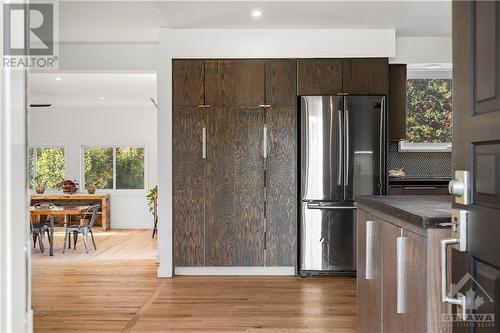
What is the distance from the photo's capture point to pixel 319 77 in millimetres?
5547

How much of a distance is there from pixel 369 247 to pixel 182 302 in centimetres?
231

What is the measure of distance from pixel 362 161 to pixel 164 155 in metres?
2.10

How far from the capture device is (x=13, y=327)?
0.88 m

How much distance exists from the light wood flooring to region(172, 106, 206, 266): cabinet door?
26 centimetres

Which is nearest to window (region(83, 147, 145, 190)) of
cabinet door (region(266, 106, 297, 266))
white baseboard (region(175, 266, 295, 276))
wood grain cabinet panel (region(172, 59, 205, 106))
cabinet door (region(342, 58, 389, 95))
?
white baseboard (region(175, 266, 295, 276))

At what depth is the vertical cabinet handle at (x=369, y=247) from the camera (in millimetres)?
2707

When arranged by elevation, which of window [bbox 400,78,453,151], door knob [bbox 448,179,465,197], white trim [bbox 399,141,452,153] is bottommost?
door knob [bbox 448,179,465,197]

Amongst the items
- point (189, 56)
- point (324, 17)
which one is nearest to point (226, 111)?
point (189, 56)

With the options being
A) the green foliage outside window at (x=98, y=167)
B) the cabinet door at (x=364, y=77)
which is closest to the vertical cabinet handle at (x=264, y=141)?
the cabinet door at (x=364, y=77)

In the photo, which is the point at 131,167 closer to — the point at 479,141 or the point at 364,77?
the point at 364,77

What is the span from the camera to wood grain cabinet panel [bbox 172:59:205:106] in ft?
18.2

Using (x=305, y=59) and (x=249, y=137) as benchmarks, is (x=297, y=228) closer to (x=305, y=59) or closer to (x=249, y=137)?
(x=249, y=137)

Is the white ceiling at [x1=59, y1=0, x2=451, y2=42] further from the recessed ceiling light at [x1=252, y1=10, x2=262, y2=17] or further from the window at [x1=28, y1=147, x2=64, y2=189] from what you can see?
the window at [x1=28, y1=147, x2=64, y2=189]

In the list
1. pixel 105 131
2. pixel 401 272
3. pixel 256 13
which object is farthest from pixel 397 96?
pixel 105 131
